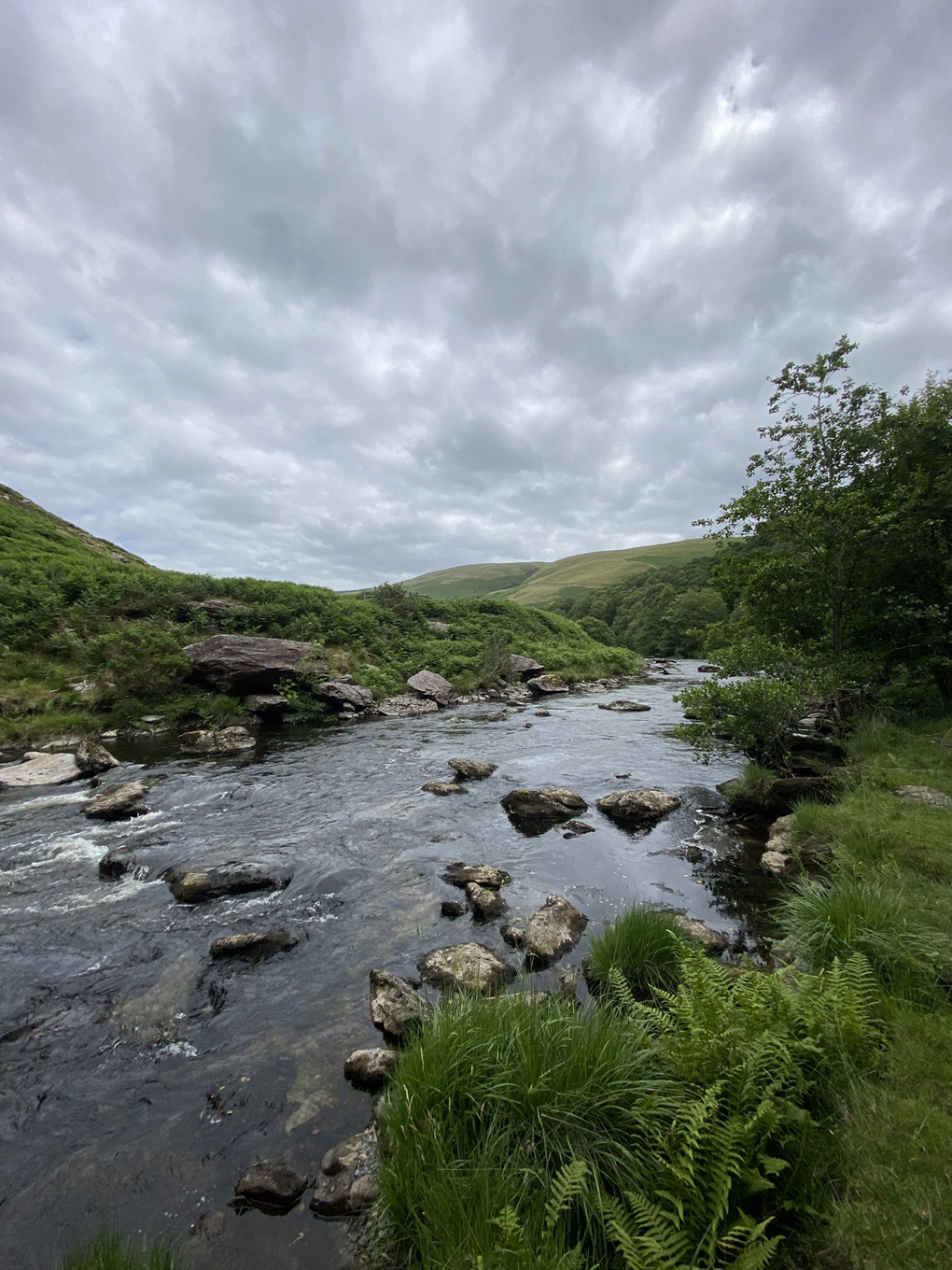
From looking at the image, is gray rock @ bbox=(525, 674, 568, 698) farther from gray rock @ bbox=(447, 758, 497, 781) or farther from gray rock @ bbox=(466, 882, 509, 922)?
gray rock @ bbox=(466, 882, 509, 922)

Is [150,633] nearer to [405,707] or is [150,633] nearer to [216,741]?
[216,741]

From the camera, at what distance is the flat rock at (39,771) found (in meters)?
14.3

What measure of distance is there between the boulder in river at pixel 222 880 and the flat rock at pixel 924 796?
11.8 m

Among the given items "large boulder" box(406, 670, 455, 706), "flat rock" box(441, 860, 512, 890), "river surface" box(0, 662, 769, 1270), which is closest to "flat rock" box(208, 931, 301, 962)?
"river surface" box(0, 662, 769, 1270)

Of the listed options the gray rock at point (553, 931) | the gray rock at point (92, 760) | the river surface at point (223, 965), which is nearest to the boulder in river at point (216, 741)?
the river surface at point (223, 965)

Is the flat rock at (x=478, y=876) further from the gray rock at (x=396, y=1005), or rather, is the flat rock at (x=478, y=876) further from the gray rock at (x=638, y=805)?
the gray rock at (x=638, y=805)

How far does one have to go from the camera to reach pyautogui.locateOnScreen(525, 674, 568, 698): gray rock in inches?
1583

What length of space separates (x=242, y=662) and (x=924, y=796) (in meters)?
25.5

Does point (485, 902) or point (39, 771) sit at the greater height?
point (39, 771)

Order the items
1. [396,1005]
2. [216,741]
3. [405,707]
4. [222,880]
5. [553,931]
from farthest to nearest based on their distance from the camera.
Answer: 1. [405,707]
2. [216,741]
3. [222,880]
4. [553,931]
5. [396,1005]

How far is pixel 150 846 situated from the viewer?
35.2ft

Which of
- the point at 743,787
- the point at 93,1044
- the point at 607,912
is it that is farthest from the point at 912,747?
the point at 93,1044

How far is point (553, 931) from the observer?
7699 millimetres

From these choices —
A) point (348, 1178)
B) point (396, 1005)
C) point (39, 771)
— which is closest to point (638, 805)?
point (396, 1005)
